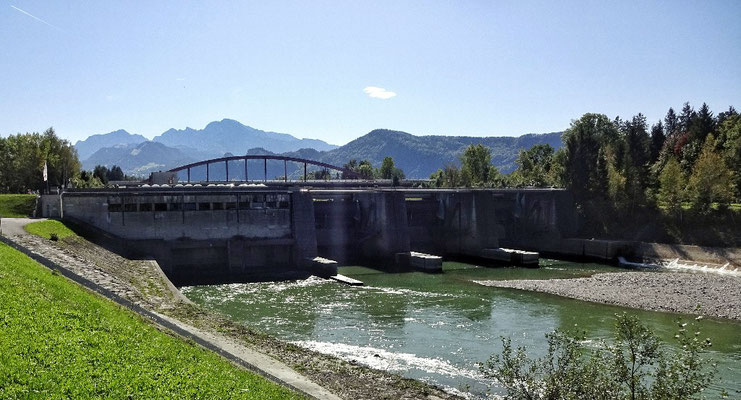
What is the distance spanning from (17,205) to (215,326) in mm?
36356

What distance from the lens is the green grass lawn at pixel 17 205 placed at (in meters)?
51.0

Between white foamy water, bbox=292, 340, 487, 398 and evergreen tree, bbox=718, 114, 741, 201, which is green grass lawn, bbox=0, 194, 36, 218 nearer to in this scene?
white foamy water, bbox=292, 340, 487, 398

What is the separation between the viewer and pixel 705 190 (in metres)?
67.1

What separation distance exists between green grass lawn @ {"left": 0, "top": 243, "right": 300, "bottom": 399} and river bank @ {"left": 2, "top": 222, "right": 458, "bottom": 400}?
4.60 meters

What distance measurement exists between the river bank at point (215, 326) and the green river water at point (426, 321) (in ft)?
6.49

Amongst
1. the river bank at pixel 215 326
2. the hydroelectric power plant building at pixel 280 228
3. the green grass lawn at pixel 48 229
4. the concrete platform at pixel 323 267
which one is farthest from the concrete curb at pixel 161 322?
the concrete platform at pixel 323 267

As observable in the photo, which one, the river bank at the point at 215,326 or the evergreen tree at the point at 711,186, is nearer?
the river bank at the point at 215,326

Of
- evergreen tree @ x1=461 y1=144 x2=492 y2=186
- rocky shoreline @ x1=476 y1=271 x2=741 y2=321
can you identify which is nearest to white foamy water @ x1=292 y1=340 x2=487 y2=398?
rocky shoreline @ x1=476 y1=271 x2=741 y2=321

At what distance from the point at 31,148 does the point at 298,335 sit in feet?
203

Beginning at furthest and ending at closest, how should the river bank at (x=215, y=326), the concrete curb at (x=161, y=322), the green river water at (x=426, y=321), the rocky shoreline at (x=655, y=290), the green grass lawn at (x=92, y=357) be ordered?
the rocky shoreline at (x=655, y=290) < the green river water at (x=426, y=321) < the river bank at (x=215, y=326) < the concrete curb at (x=161, y=322) < the green grass lawn at (x=92, y=357)

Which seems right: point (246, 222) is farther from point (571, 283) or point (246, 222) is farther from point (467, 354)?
point (467, 354)

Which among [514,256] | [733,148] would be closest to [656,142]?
[733,148]

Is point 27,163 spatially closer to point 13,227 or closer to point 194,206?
point 194,206

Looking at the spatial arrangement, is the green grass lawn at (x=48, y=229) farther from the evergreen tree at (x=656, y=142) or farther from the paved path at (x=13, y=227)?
the evergreen tree at (x=656, y=142)
